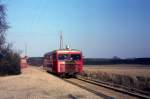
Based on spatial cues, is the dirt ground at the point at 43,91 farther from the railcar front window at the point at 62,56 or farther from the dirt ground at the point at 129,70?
the dirt ground at the point at 129,70

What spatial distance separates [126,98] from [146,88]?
5.93 meters

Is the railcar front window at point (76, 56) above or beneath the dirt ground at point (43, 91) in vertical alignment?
above

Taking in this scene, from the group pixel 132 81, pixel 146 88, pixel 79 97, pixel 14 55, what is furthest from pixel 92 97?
pixel 14 55

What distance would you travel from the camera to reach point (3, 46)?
161ft

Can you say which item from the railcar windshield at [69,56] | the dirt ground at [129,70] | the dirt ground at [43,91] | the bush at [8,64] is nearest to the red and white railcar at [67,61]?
the railcar windshield at [69,56]

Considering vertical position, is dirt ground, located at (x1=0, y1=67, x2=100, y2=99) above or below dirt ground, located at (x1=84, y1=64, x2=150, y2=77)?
below

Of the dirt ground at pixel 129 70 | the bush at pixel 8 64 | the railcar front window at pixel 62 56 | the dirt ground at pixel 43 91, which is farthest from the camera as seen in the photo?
the bush at pixel 8 64

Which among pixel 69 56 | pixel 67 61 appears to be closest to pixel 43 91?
pixel 67 61

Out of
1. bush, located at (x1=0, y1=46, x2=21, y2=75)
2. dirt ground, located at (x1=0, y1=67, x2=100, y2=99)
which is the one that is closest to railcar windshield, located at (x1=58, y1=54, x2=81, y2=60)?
bush, located at (x1=0, y1=46, x2=21, y2=75)

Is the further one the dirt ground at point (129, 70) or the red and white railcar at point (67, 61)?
the dirt ground at point (129, 70)

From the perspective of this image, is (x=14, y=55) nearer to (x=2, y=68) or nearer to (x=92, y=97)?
(x=2, y=68)

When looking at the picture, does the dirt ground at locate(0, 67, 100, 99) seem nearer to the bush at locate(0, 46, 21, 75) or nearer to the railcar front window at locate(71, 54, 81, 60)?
the railcar front window at locate(71, 54, 81, 60)

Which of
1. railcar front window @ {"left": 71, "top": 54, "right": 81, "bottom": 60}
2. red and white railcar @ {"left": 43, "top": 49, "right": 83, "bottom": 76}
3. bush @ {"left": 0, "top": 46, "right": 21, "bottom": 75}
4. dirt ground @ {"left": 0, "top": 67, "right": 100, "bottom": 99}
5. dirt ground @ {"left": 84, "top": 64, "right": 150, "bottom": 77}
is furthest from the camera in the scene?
bush @ {"left": 0, "top": 46, "right": 21, "bottom": 75}

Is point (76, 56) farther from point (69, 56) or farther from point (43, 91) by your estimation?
point (43, 91)
